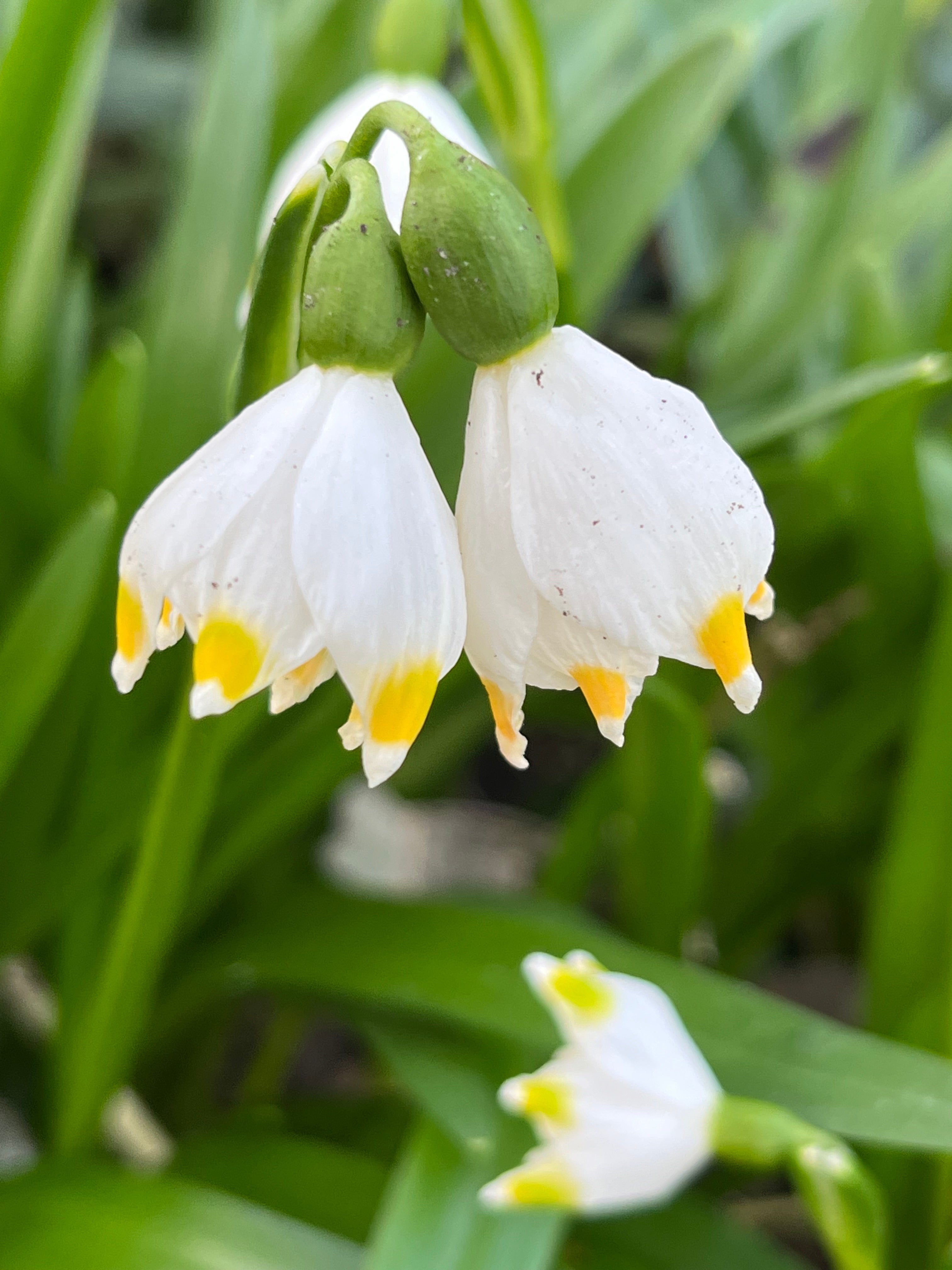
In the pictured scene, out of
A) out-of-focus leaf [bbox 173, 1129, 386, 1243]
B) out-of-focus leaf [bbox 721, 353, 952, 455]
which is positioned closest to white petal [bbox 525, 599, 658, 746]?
out-of-focus leaf [bbox 721, 353, 952, 455]

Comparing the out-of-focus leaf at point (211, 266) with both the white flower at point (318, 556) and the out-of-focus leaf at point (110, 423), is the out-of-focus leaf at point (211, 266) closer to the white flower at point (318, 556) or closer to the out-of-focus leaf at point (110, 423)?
the out-of-focus leaf at point (110, 423)

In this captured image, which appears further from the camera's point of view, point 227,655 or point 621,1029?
point 621,1029

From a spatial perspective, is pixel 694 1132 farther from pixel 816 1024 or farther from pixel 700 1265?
pixel 700 1265

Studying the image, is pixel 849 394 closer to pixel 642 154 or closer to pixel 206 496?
pixel 642 154

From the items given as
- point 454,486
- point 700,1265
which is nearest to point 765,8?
point 454,486

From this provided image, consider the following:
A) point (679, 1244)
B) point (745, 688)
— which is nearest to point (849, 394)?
point (745, 688)

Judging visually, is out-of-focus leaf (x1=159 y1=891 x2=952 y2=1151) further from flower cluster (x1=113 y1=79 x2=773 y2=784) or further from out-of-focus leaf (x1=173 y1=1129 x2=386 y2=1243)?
flower cluster (x1=113 y1=79 x2=773 y2=784)
